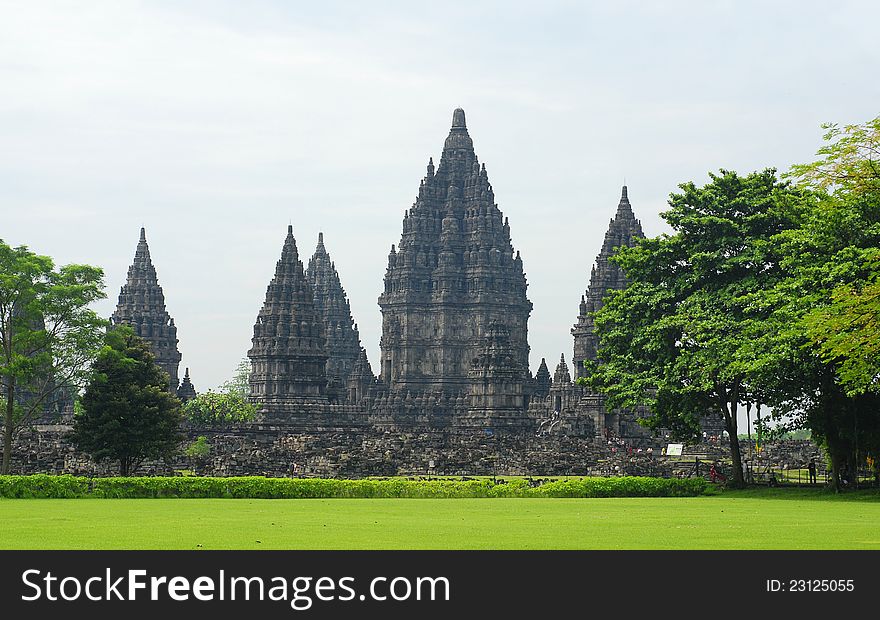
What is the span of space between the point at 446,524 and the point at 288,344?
273 feet

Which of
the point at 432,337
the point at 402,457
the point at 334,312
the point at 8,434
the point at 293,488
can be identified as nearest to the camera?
the point at 293,488

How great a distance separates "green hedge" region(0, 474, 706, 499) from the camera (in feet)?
159

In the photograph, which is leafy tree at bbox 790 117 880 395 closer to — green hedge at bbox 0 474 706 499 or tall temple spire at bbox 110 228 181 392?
green hedge at bbox 0 474 706 499

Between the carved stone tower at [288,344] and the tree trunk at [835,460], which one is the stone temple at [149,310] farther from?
the tree trunk at [835,460]

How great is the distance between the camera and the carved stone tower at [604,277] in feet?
398

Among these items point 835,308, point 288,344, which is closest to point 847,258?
point 835,308

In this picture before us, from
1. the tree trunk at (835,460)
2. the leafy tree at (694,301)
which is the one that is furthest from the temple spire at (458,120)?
the tree trunk at (835,460)

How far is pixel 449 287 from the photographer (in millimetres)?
128375

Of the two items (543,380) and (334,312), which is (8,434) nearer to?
(543,380)

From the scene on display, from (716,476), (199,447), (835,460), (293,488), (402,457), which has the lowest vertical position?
(293,488)
